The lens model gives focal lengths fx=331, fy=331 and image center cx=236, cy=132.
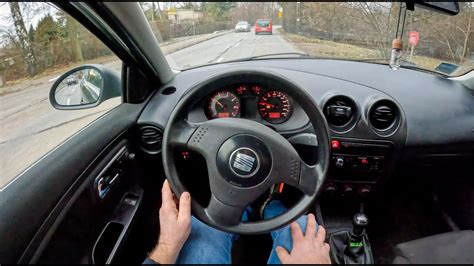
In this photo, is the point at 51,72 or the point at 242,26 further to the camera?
the point at 242,26

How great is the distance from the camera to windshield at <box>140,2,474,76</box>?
7.04ft

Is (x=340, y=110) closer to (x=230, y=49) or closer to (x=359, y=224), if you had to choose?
(x=359, y=224)

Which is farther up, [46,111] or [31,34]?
[31,34]

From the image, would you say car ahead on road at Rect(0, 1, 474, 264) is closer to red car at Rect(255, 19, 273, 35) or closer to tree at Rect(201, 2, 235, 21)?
red car at Rect(255, 19, 273, 35)

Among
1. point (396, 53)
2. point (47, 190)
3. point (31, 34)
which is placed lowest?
point (47, 190)

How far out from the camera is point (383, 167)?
7.27ft

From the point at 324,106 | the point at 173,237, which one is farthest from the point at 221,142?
the point at 324,106

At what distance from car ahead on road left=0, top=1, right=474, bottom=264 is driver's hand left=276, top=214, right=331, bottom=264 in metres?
0.10

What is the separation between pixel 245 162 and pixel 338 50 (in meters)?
1.49

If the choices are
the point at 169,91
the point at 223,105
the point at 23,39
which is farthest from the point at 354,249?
the point at 23,39

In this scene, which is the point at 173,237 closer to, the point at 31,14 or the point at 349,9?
the point at 31,14

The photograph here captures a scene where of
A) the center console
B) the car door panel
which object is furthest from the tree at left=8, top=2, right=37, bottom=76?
the center console

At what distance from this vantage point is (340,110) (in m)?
2.08

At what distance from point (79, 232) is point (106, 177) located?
0.36m
